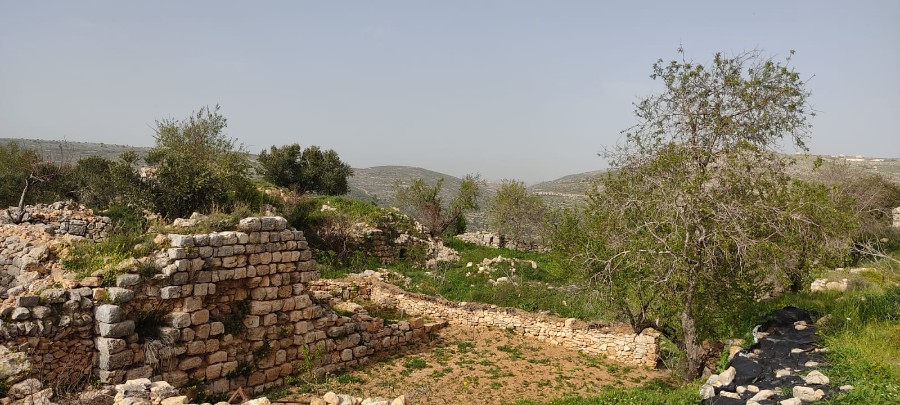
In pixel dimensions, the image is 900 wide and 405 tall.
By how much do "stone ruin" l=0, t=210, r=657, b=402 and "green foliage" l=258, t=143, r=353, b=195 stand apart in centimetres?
2609

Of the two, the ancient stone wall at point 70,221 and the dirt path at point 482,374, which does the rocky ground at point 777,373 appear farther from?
the ancient stone wall at point 70,221

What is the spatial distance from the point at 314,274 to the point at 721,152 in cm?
764

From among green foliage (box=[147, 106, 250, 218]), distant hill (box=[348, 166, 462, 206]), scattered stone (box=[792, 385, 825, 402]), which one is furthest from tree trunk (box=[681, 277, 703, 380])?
distant hill (box=[348, 166, 462, 206])

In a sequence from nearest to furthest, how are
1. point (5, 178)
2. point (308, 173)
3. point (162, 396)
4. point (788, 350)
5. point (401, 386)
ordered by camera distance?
point (162, 396), point (788, 350), point (401, 386), point (5, 178), point (308, 173)

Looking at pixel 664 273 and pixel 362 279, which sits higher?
pixel 664 273

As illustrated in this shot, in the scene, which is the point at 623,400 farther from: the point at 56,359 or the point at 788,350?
the point at 56,359

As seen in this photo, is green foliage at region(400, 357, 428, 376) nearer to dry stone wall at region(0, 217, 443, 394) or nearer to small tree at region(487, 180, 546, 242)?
dry stone wall at region(0, 217, 443, 394)

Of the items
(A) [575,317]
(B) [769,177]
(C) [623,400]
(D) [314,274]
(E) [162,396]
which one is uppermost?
(B) [769,177]

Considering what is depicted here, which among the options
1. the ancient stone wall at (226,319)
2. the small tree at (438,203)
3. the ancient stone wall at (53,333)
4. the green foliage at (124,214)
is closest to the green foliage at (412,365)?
the ancient stone wall at (226,319)

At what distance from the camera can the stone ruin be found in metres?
6.88

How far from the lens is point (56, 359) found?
22.5 ft

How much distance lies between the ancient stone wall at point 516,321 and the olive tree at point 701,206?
10.6 feet

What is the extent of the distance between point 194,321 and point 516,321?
29.7ft

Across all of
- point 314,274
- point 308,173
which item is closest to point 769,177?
point 314,274
